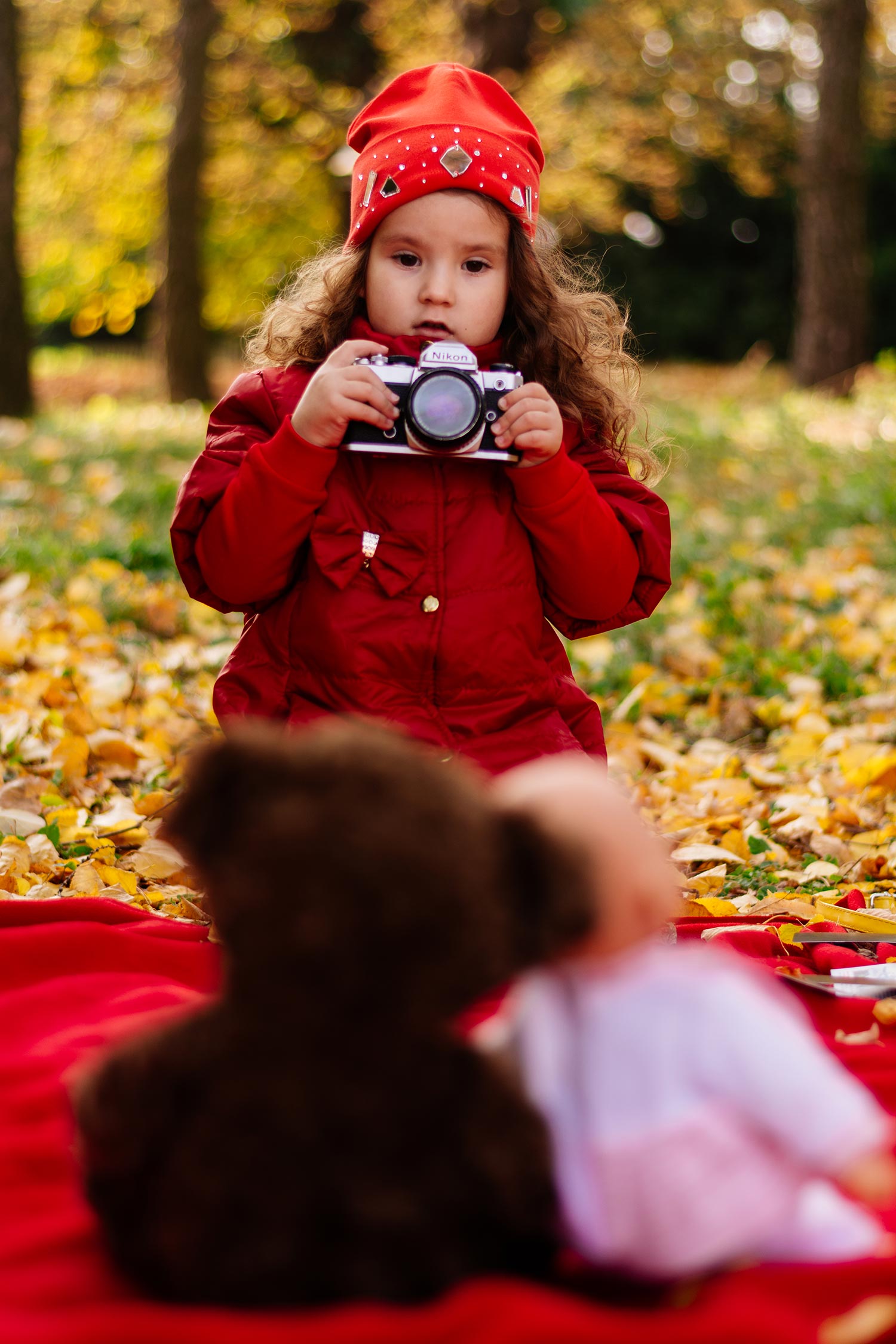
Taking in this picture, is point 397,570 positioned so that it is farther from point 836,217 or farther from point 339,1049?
point 836,217

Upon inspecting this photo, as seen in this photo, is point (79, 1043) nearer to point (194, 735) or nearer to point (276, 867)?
point (276, 867)

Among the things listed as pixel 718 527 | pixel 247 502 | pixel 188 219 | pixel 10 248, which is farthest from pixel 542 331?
pixel 188 219

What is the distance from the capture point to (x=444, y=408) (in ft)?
7.52

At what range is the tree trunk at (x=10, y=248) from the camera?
8789mm

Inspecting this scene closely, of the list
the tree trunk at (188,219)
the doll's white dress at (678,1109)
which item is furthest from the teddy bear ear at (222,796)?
the tree trunk at (188,219)

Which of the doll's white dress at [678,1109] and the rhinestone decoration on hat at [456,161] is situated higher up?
the rhinestone decoration on hat at [456,161]

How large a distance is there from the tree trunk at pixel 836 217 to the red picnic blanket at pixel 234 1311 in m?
9.61

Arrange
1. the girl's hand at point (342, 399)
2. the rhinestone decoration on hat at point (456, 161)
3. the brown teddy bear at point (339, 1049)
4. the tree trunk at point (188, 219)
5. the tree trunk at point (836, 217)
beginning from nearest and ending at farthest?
1. the brown teddy bear at point (339, 1049)
2. the girl's hand at point (342, 399)
3. the rhinestone decoration on hat at point (456, 161)
4. the tree trunk at point (836, 217)
5. the tree trunk at point (188, 219)

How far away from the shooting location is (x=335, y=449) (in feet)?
7.80

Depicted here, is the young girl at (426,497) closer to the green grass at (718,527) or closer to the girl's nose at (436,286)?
the girl's nose at (436,286)

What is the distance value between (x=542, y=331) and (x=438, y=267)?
0.30 meters

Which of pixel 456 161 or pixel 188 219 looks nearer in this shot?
pixel 456 161

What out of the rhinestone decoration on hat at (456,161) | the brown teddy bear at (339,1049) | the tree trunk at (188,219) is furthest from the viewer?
the tree trunk at (188,219)

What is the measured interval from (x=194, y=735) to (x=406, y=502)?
57.0 inches
